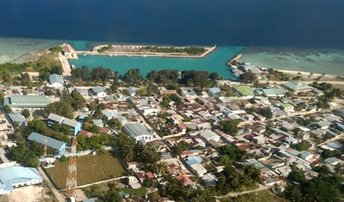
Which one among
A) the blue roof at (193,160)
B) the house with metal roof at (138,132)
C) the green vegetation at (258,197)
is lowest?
the green vegetation at (258,197)

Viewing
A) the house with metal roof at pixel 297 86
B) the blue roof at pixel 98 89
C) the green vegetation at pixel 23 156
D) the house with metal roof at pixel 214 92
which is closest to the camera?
the green vegetation at pixel 23 156

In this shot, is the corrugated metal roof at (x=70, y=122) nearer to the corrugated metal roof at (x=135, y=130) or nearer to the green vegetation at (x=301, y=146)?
the corrugated metal roof at (x=135, y=130)

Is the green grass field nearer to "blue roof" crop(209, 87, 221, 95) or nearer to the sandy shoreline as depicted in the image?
"blue roof" crop(209, 87, 221, 95)

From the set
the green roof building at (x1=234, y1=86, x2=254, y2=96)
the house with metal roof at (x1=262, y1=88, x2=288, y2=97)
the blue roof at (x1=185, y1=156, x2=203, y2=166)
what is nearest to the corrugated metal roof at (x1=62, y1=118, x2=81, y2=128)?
the blue roof at (x1=185, y1=156, x2=203, y2=166)

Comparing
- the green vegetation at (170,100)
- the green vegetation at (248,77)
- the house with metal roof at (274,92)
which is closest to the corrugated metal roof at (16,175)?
the green vegetation at (170,100)

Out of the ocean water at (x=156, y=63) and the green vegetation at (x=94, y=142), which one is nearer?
the green vegetation at (x=94, y=142)

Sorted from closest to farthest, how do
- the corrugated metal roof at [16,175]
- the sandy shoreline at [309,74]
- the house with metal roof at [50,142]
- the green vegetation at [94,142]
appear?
the corrugated metal roof at [16,175], the house with metal roof at [50,142], the green vegetation at [94,142], the sandy shoreline at [309,74]

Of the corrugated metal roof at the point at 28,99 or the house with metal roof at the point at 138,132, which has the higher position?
the corrugated metal roof at the point at 28,99

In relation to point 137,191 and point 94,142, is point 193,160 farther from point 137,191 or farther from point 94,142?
point 94,142

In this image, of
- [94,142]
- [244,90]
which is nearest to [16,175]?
[94,142]
